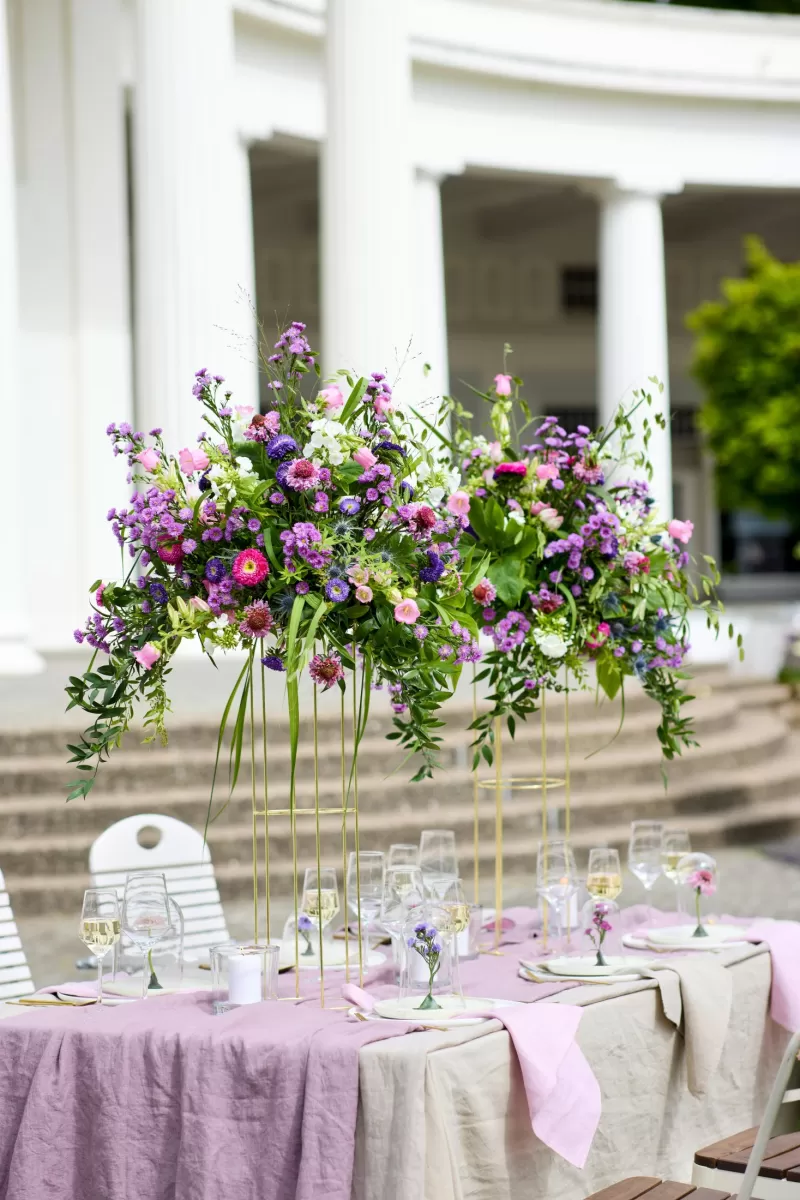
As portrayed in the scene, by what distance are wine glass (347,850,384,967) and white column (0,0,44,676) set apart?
21.1 feet

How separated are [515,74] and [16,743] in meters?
9.51

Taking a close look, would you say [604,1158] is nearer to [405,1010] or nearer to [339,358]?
[405,1010]

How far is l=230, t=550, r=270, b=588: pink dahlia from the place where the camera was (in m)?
3.51

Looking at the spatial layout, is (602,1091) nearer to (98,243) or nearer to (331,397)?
(331,397)

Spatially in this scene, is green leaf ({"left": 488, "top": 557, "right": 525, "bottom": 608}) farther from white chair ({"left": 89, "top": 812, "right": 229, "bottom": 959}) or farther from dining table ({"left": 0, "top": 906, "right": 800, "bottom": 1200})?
white chair ({"left": 89, "top": 812, "right": 229, "bottom": 959})

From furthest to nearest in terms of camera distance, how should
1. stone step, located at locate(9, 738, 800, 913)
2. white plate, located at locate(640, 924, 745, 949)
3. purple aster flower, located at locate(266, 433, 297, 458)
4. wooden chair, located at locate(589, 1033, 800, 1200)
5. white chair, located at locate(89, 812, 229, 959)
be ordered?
stone step, located at locate(9, 738, 800, 913) → white chair, located at locate(89, 812, 229, 959) → white plate, located at locate(640, 924, 745, 949) → purple aster flower, located at locate(266, 433, 297, 458) → wooden chair, located at locate(589, 1033, 800, 1200)

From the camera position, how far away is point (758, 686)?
1505 cm

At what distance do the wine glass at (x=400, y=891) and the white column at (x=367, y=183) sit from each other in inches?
279

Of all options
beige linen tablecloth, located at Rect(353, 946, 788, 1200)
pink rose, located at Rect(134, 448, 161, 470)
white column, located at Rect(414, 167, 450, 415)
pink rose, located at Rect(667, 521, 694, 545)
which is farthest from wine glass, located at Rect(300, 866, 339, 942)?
white column, located at Rect(414, 167, 450, 415)

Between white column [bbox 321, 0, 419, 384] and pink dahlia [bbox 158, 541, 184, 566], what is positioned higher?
white column [bbox 321, 0, 419, 384]

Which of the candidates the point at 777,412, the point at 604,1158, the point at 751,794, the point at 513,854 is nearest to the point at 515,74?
the point at 777,412

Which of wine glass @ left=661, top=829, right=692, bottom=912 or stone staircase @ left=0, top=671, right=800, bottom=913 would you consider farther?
stone staircase @ left=0, top=671, right=800, bottom=913

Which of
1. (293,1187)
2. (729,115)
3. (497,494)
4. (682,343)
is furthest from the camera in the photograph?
(682,343)

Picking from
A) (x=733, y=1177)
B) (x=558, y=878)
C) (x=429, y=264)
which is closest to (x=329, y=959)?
(x=558, y=878)
